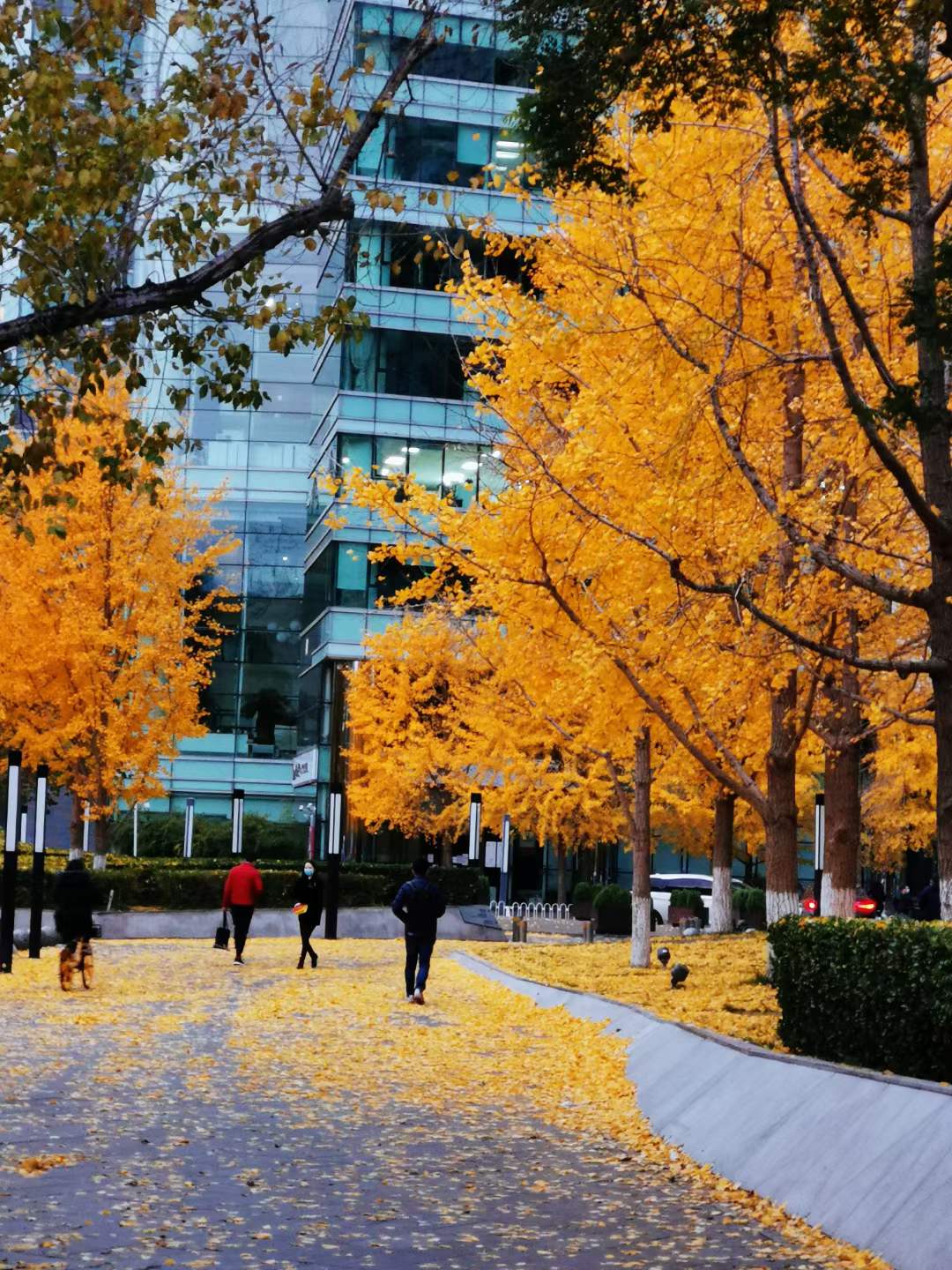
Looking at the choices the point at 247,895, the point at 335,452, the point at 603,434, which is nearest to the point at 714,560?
the point at 603,434

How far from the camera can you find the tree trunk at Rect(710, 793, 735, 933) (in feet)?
117

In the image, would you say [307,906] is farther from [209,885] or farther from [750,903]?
[750,903]

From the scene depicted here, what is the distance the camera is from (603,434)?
17391mm

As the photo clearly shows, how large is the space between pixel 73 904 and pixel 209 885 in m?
15.8

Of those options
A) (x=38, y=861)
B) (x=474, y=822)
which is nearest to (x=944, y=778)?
(x=38, y=861)

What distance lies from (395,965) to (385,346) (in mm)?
28967

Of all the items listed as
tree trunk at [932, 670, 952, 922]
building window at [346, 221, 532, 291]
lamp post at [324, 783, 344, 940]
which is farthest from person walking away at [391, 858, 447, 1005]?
lamp post at [324, 783, 344, 940]

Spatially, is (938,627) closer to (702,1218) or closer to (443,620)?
(702,1218)

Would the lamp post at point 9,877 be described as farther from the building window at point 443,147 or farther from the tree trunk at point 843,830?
the building window at point 443,147

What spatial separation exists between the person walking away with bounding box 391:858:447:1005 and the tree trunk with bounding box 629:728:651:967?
493 cm

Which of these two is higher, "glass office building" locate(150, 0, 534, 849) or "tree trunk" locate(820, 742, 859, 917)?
"glass office building" locate(150, 0, 534, 849)

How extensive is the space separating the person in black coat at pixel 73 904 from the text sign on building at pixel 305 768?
33.0m

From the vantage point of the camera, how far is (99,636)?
35.2 meters

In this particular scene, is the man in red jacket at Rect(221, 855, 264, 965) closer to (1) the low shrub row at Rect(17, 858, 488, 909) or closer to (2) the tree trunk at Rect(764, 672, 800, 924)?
(1) the low shrub row at Rect(17, 858, 488, 909)
